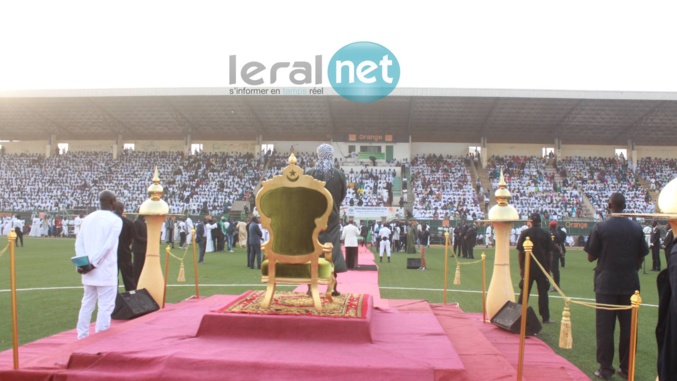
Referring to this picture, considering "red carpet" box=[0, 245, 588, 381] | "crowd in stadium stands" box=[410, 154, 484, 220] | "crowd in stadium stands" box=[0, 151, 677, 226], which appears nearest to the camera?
"red carpet" box=[0, 245, 588, 381]

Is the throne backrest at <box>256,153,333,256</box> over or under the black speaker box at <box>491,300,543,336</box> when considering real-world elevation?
over

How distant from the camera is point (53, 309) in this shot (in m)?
7.80

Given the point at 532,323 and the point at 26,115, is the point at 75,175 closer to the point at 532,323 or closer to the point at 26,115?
the point at 26,115

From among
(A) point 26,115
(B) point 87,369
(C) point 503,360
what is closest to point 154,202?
(B) point 87,369

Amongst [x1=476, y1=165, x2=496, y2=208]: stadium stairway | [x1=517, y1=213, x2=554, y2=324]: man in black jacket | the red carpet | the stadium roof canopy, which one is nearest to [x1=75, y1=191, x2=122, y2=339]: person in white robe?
the red carpet

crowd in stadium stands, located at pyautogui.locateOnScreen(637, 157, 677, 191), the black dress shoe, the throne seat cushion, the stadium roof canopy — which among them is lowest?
the black dress shoe

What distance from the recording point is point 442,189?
36.2 meters

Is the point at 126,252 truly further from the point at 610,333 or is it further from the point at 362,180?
the point at 362,180

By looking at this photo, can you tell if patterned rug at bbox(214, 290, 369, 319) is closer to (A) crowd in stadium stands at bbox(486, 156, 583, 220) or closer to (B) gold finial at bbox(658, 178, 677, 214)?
(B) gold finial at bbox(658, 178, 677, 214)

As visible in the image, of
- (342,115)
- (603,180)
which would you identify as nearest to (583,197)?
(603,180)

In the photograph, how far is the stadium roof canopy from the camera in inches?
1302

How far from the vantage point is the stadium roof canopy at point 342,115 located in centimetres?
3306

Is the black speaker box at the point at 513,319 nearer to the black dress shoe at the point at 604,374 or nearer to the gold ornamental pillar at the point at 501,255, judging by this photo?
the gold ornamental pillar at the point at 501,255

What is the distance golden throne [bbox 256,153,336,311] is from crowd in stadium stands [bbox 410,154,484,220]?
25049 mm
